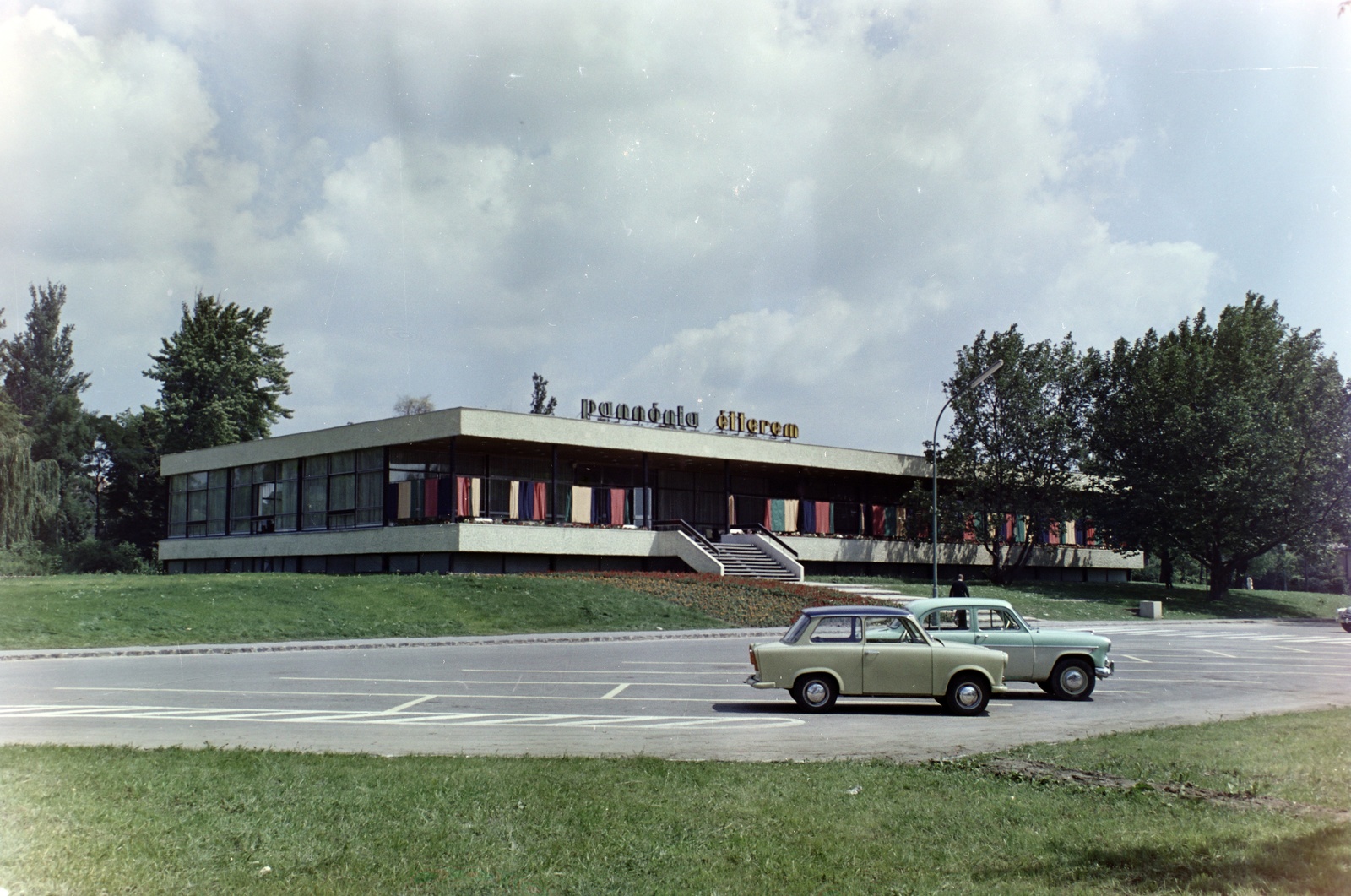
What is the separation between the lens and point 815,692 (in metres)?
15.1

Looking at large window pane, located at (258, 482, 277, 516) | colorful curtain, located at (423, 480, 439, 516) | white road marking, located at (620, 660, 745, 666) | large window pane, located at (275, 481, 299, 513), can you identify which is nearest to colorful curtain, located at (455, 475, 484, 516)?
colorful curtain, located at (423, 480, 439, 516)

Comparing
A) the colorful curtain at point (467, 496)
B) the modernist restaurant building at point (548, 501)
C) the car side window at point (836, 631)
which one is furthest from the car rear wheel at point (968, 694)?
the colorful curtain at point (467, 496)

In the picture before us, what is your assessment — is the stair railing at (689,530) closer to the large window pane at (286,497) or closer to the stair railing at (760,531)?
the stair railing at (760,531)

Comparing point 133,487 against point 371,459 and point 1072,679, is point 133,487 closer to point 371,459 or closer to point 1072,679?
point 371,459

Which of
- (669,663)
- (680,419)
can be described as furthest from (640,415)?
(669,663)

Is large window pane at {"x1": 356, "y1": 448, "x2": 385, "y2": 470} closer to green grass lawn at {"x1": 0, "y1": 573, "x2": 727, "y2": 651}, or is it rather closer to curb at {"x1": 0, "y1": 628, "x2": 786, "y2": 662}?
green grass lawn at {"x1": 0, "y1": 573, "x2": 727, "y2": 651}

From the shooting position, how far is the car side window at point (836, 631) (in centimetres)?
1534

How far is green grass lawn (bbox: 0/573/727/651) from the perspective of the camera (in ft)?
89.5

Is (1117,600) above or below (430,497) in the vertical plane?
below

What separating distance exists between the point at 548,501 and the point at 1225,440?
1309 inches

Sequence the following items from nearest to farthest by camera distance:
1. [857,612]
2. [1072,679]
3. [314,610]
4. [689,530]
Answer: [857,612], [1072,679], [314,610], [689,530]

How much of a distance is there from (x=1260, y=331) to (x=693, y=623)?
1608 inches

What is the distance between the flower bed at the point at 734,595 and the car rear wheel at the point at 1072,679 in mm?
17587

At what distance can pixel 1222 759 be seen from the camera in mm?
10164
